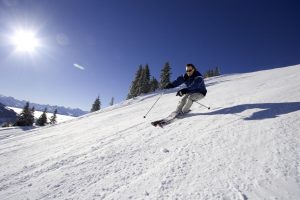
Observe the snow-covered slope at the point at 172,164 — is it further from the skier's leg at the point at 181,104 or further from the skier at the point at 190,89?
the skier at the point at 190,89

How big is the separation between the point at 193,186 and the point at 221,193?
0.44 meters

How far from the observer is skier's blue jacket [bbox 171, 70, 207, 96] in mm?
9648

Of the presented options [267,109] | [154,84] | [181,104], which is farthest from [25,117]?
[267,109]

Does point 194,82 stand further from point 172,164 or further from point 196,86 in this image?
point 172,164

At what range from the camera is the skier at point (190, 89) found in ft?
30.4

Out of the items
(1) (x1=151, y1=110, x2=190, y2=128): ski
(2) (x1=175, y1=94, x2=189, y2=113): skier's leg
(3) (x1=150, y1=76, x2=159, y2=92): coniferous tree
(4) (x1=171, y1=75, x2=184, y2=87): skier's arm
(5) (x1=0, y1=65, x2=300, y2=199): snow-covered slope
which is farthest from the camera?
(3) (x1=150, y1=76, x2=159, y2=92): coniferous tree

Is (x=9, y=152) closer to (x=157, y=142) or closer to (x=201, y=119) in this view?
(x=157, y=142)

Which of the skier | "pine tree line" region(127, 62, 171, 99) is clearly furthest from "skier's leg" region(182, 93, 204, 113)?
"pine tree line" region(127, 62, 171, 99)

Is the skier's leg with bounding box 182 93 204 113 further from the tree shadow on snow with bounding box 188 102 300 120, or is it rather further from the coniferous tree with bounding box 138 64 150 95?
the coniferous tree with bounding box 138 64 150 95

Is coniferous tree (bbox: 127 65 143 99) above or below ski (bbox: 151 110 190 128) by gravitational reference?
above

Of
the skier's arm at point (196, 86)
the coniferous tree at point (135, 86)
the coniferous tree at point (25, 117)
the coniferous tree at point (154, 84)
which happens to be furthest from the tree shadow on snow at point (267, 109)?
the coniferous tree at point (154, 84)

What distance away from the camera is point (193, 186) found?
356 cm

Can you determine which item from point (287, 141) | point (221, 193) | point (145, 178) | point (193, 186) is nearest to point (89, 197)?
point (145, 178)

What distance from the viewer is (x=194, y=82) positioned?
985cm
